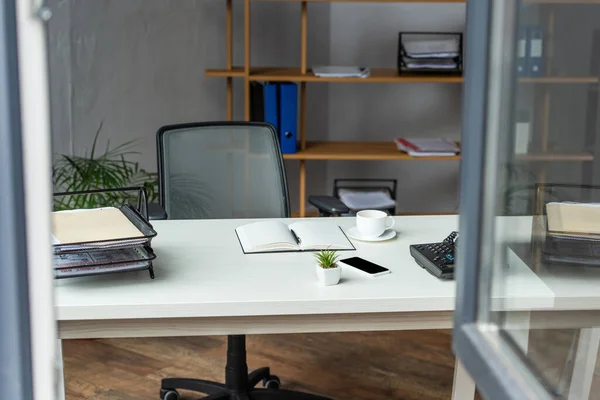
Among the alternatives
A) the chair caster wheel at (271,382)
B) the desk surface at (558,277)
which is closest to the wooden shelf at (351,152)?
the chair caster wheel at (271,382)

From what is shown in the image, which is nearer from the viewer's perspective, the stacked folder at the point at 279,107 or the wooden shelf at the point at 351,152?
the stacked folder at the point at 279,107

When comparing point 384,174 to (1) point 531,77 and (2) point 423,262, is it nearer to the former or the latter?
(2) point 423,262

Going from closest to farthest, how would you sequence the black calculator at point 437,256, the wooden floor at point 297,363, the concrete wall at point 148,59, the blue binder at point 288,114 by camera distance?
1. the black calculator at point 437,256
2. the wooden floor at point 297,363
3. the blue binder at point 288,114
4. the concrete wall at point 148,59

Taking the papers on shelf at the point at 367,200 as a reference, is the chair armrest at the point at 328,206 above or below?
above

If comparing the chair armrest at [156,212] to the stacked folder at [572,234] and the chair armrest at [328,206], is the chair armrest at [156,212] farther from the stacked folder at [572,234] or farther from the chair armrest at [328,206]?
the stacked folder at [572,234]

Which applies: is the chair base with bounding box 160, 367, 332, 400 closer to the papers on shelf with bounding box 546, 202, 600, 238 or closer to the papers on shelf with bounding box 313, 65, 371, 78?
the papers on shelf with bounding box 546, 202, 600, 238

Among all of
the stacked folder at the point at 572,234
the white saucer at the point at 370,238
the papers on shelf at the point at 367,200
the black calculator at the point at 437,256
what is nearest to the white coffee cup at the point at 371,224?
the white saucer at the point at 370,238

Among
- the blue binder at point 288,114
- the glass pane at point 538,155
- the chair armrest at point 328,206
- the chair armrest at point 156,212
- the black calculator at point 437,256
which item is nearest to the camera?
the glass pane at point 538,155

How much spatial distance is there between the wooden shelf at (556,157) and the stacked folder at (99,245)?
4.41ft

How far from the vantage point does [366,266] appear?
2.06 metres

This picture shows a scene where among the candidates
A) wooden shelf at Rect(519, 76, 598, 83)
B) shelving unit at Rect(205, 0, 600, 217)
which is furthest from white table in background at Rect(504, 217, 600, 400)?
shelving unit at Rect(205, 0, 600, 217)

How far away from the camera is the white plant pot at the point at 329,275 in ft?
6.32

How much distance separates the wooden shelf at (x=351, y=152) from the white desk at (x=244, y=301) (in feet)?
6.43

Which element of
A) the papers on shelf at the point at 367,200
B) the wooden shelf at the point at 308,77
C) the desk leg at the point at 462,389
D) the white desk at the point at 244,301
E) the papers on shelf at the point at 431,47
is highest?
the papers on shelf at the point at 431,47
